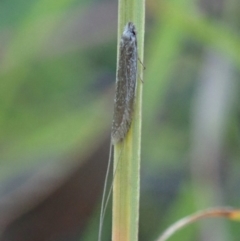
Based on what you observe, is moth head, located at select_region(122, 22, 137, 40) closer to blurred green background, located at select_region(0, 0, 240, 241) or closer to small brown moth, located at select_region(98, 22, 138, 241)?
small brown moth, located at select_region(98, 22, 138, 241)

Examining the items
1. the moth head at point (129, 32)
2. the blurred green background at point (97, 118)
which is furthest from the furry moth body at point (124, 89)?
the blurred green background at point (97, 118)

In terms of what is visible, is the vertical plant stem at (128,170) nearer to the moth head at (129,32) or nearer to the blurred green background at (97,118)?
the moth head at (129,32)

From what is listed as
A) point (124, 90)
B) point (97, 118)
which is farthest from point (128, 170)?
point (97, 118)

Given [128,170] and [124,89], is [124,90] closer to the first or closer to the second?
[124,89]

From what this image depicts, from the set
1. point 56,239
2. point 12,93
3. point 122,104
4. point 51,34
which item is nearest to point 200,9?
point 51,34

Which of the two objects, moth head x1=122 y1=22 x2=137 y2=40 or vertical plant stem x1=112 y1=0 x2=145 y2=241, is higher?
moth head x1=122 y1=22 x2=137 y2=40

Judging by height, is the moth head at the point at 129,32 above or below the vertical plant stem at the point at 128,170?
above

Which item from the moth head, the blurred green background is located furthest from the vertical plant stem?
the blurred green background

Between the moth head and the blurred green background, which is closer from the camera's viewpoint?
the moth head
